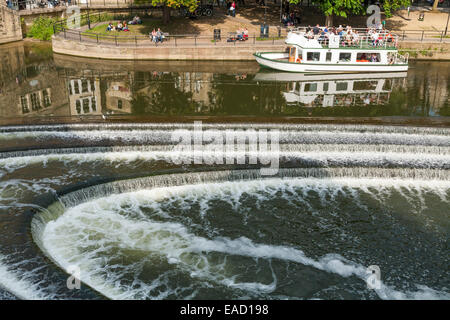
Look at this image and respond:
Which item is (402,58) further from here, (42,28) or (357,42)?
(42,28)

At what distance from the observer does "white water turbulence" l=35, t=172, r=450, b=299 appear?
45.0 ft

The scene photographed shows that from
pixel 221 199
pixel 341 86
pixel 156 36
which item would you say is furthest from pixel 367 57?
pixel 221 199

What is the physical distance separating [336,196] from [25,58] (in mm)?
35184

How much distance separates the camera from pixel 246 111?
92.0 feet

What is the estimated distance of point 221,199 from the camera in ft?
60.2

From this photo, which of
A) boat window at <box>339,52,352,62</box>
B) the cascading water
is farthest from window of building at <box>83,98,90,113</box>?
boat window at <box>339,52,352,62</box>

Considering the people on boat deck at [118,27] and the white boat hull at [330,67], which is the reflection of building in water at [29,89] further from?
the white boat hull at [330,67]

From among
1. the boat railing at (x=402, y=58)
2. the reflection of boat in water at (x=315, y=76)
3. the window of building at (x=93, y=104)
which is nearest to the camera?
the window of building at (x=93, y=104)

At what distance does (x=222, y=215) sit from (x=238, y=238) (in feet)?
5.16

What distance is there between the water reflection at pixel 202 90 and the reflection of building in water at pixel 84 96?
0.20ft

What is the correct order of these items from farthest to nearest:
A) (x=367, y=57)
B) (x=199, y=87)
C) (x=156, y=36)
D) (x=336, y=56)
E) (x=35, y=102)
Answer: (x=156, y=36)
(x=367, y=57)
(x=336, y=56)
(x=199, y=87)
(x=35, y=102)

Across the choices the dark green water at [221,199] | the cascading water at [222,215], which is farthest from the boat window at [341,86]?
the cascading water at [222,215]

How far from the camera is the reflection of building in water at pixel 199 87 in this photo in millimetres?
29328

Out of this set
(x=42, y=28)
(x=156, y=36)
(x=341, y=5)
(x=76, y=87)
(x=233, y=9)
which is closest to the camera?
(x=76, y=87)
